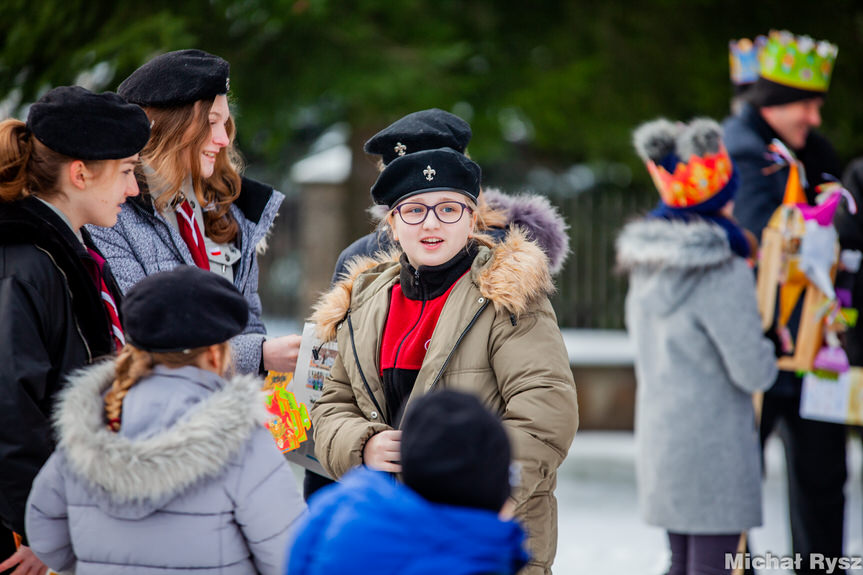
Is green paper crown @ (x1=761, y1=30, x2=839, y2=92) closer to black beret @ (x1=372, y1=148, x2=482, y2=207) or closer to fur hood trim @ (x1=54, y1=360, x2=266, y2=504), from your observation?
black beret @ (x1=372, y1=148, x2=482, y2=207)

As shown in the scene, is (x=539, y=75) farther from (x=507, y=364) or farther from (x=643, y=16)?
(x=507, y=364)

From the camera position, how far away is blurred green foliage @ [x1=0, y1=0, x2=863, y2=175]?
6.75 meters

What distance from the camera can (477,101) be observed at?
8422 mm

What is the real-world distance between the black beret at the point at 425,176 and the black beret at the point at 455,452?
40.8 inches

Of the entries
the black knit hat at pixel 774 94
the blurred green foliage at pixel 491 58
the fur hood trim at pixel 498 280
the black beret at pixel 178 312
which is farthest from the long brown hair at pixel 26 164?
the black knit hat at pixel 774 94

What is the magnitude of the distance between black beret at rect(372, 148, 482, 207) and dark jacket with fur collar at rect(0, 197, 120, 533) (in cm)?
83

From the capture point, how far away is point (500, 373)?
240 centimetres

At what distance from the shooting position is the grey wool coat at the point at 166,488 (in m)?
1.93

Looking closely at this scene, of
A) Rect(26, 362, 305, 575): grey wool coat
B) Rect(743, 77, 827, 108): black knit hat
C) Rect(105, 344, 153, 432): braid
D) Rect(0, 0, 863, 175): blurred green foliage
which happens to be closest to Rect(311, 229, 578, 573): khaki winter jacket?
Rect(26, 362, 305, 575): grey wool coat

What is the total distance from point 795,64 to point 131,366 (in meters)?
4.06

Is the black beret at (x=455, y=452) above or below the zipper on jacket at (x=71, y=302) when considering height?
below

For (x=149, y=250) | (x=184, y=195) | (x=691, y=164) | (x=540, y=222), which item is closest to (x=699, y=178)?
(x=691, y=164)

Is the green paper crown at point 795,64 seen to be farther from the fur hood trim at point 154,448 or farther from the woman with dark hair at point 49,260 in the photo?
the fur hood trim at point 154,448

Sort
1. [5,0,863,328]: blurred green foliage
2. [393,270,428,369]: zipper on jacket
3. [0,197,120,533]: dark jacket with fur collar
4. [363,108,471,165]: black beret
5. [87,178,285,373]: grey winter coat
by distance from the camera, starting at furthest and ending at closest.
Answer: [5,0,863,328]: blurred green foliage → [363,108,471,165]: black beret → [87,178,285,373]: grey winter coat → [393,270,428,369]: zipper on jacket → [0,197,120,533]: dark jacket with fur collar
